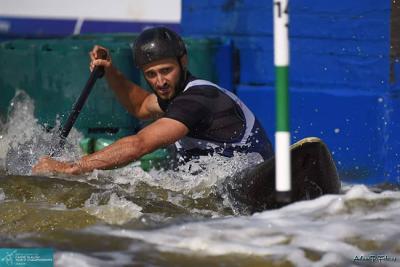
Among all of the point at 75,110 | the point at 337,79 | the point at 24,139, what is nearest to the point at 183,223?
the point at 75,110

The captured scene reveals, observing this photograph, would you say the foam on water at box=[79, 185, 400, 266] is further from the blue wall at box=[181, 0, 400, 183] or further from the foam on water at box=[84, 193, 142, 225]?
the blue wall at box=[181, 0, 400, 183]

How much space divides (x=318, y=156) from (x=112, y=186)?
124 cm

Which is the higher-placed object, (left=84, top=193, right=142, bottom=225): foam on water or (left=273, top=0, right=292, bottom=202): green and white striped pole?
(left=273, top=0, right=292, bottom=202): green and white striped pole

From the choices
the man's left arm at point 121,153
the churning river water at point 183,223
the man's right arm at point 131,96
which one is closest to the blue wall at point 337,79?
the man's right arm at point 131,96

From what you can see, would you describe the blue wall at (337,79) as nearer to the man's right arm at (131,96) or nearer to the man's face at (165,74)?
the man's right arm at (131,96)

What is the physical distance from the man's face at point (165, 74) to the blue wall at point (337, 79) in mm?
1821

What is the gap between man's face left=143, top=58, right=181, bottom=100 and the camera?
253 inches

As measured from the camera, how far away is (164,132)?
19.6 feet

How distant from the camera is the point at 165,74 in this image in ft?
21.1

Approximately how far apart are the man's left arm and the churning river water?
12cm

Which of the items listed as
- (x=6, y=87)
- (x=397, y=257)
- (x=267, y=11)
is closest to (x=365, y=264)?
(x=397, y=257)

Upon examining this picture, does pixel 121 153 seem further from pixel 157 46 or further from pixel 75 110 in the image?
pixel 75 110

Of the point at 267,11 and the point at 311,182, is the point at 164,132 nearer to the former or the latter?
the point at 311,182

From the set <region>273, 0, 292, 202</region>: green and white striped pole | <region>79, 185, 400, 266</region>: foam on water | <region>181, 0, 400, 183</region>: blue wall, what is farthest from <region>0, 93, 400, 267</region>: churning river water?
<region>181, 0, 400, 183</region>: blue wall
